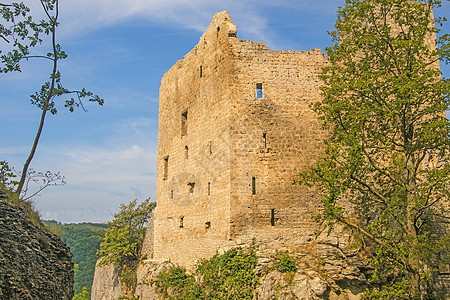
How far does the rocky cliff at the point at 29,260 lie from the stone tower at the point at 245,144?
753 centimetres

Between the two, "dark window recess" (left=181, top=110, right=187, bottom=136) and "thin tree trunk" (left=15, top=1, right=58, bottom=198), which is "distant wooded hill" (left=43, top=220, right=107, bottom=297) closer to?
"dark window recess" (left=181, top=110, right=187, bottom=136)

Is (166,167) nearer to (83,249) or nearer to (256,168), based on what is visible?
(256,168)

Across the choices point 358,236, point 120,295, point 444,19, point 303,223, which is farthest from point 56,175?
point 120,295

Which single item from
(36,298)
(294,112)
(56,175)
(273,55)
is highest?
(273,55)

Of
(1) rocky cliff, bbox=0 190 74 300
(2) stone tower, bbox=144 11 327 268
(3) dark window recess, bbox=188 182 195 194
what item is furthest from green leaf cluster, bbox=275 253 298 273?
(1) rocky cliff, bbox=0 190 74 300

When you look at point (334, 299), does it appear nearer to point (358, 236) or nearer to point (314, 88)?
point (358, 236)

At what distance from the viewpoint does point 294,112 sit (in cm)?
1662

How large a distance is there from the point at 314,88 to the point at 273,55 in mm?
2086

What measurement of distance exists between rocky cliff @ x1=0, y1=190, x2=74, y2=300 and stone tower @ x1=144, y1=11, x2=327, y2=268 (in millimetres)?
7532

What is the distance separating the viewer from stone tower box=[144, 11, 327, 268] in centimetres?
1574

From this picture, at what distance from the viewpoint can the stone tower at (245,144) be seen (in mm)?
15742

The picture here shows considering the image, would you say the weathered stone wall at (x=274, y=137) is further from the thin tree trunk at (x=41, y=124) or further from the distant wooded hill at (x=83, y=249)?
the distant wooded hill at (x=83, y=249)

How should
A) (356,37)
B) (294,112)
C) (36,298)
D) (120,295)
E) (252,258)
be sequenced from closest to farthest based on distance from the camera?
(36,298) → (356,37) → (252,258) → (294,112) → (120,295)

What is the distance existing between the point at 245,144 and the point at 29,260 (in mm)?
9764
